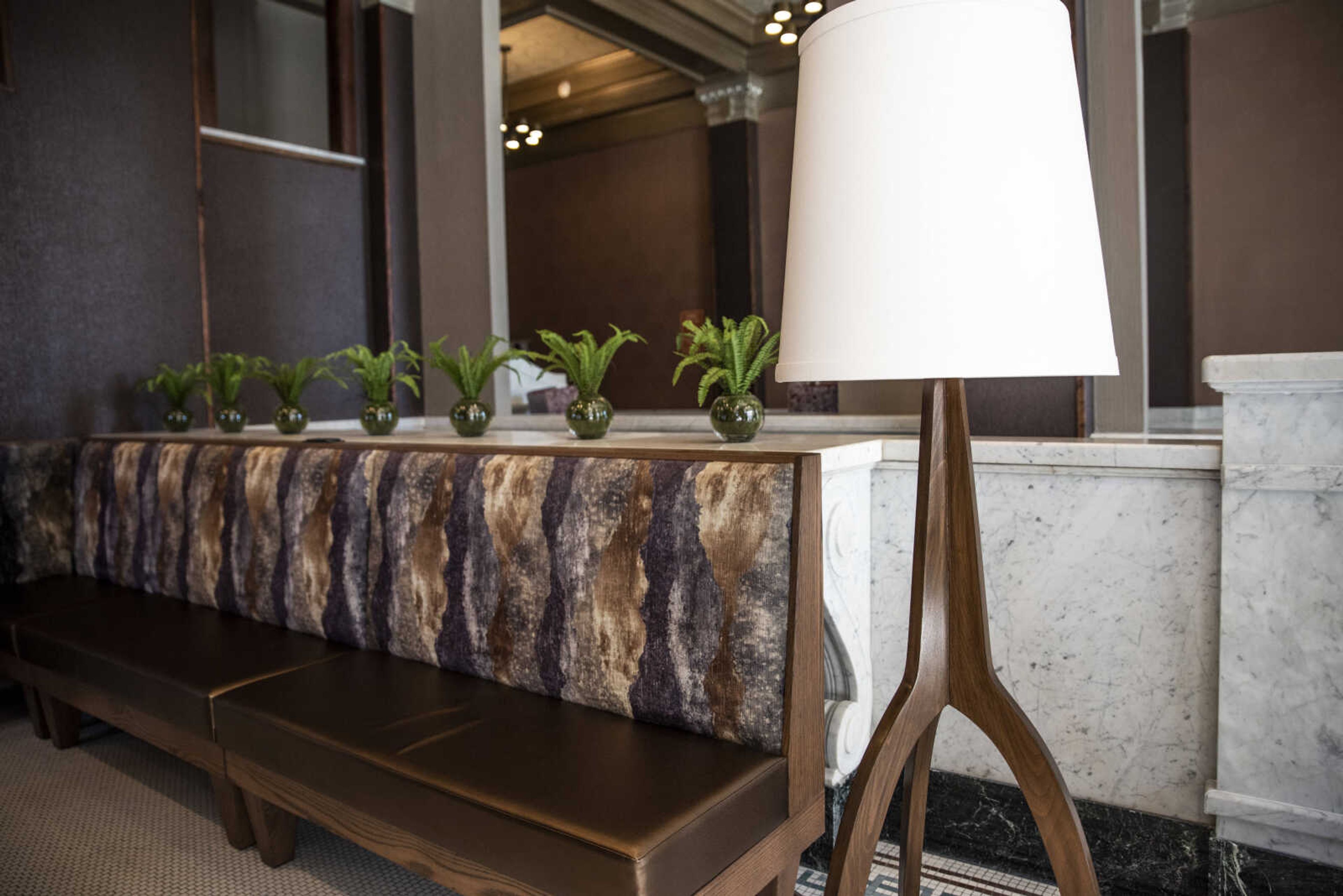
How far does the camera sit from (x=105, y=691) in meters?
2.35

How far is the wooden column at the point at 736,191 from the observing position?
25.9 ft

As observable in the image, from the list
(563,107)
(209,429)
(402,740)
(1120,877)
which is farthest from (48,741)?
(563,107)

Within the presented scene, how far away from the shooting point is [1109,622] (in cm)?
190

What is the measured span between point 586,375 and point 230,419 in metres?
1.79

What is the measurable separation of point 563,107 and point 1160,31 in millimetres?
5319

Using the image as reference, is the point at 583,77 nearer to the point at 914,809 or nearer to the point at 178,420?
the point at 178,420

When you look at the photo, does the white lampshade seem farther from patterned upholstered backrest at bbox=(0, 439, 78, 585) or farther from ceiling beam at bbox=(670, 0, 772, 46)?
ceiling beam at bbox=(670, 0, 772, 46)

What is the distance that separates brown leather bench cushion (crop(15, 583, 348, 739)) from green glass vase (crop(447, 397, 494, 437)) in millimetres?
677

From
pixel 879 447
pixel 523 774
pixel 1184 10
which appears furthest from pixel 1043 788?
pixel 1184 10

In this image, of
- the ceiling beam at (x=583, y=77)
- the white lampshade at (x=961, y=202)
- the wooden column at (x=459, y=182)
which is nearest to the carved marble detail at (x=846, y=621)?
the white lampshade at (x=961, y=202)

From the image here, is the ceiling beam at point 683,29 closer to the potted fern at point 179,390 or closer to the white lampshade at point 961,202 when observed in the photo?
the potted fern at point 179,390

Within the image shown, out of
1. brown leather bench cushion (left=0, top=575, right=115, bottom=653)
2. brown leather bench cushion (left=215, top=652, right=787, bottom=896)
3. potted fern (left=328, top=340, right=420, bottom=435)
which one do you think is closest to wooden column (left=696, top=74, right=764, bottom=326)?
potted fern (left=328, top=340, right=420, bottom=435)

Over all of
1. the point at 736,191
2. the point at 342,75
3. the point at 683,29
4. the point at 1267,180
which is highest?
the point at 683,29

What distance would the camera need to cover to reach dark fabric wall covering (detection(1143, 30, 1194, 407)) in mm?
5906
